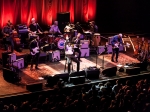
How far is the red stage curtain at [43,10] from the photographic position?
23002 millimetres

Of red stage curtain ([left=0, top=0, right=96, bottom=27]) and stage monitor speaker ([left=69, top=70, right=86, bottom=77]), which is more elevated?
red stage curtain ([left=0, top=0, right=96, bottom=27])

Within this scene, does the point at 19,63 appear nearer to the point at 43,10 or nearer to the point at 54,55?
the point at 54,55

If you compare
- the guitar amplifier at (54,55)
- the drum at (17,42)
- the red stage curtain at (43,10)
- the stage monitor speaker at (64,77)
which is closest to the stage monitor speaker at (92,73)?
the stage monitor speaker at (64,77)

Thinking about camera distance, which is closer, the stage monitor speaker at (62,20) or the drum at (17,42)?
the drum at (17,42)

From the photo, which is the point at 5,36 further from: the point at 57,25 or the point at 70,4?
the point at 70,4

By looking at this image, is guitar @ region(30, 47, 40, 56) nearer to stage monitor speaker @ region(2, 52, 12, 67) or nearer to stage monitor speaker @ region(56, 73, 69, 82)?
stage monitor speaker @ region(2, 52, 12, 67)

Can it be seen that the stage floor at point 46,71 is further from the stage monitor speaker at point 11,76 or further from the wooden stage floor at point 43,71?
the stage monitor speaker at point 11,76

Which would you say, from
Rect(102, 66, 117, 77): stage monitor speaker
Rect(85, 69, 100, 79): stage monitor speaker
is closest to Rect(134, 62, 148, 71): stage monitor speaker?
Rect(102, 66, 117, 77): stage monitor speaker

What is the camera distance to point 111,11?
27391 millimetres

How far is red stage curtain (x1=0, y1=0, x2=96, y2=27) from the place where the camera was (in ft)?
75.5

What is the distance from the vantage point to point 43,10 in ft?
80.0

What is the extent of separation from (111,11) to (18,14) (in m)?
7.42

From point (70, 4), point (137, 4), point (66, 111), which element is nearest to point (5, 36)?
point (70, 4)

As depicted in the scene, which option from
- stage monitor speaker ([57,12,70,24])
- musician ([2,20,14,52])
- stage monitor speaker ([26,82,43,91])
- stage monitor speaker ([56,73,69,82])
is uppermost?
stage monitor speaker ([57,12,70,24])
